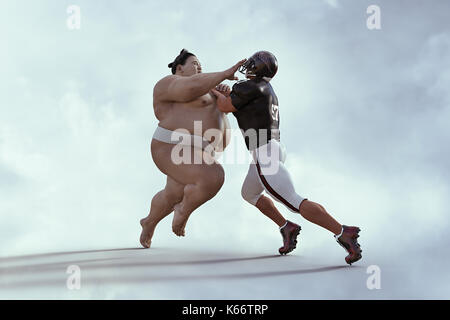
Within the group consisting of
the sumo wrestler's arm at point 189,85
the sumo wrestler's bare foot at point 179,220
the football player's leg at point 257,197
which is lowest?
the sumo wrestler's bare foot at point 179,220

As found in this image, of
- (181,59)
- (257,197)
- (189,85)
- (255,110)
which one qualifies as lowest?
(257,197)

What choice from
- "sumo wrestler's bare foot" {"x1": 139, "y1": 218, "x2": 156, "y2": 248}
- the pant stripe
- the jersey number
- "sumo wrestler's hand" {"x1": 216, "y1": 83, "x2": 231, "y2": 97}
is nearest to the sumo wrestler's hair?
"sumo wrestler's hand" {"x1": 216, "y1": 83, "x2": 231, "y2": 97}

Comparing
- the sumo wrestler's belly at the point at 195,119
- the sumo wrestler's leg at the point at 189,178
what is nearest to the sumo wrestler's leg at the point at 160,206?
the sumo wrestler's leg at the point at 189,178

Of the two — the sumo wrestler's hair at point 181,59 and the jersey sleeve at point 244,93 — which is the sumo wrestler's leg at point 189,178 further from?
the sumo wrestler's hair at point 181,59

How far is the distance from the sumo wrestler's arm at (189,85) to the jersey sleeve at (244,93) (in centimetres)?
10

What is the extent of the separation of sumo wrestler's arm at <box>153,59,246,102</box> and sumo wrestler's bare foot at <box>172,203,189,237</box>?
2.28ft

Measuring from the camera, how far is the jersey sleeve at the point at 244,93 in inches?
153

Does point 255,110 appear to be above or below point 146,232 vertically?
above

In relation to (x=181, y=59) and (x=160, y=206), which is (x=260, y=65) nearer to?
(x=181, y=59)

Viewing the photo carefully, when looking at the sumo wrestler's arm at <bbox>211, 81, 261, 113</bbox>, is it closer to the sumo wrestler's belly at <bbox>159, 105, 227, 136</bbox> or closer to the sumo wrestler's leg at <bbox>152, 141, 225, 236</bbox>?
the sumo wrestler's belly at <bbox>159, 105, 227, 136</bbox>

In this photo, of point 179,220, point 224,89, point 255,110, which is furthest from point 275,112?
point 179,220

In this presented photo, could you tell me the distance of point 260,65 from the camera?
396cm

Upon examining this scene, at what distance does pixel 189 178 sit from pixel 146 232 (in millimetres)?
764

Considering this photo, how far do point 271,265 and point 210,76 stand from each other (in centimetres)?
119
